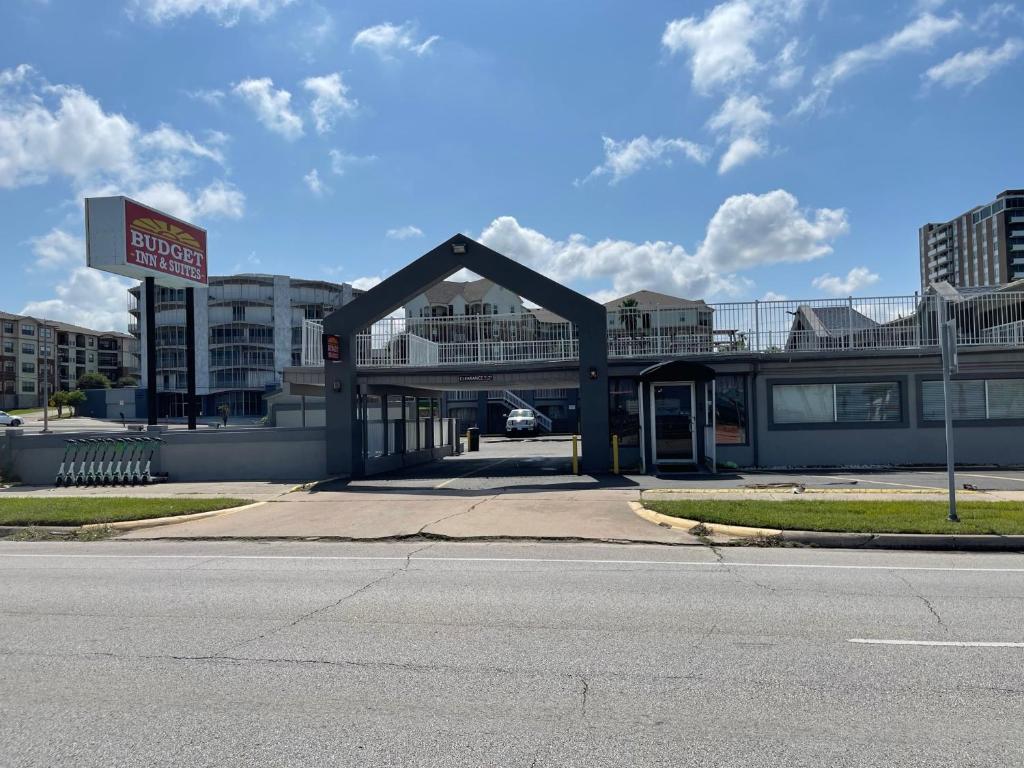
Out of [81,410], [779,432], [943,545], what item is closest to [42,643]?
[943,545]

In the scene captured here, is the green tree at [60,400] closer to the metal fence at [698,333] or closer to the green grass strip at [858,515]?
the metal fence at [698,333]

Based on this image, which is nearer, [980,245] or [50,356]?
[50,356]

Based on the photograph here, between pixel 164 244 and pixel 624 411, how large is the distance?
15.6 m

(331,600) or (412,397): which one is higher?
(412,397)

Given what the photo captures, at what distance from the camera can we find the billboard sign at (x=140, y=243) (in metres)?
24.0

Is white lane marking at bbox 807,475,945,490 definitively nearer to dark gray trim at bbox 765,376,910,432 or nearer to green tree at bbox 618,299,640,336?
dark gray trim at bbox 765,376,910,432

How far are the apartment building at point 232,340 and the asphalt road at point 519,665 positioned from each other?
83417mm

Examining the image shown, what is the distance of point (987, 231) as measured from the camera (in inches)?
5492

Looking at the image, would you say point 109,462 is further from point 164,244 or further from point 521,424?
point 521,424

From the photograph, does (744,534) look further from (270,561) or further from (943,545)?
(270,561)

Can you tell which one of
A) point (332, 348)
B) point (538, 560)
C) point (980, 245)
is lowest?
point (538, 560)

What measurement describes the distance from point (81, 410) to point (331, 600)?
315 ft

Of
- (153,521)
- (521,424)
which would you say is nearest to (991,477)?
(153,521)

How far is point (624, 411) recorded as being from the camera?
2178cm
